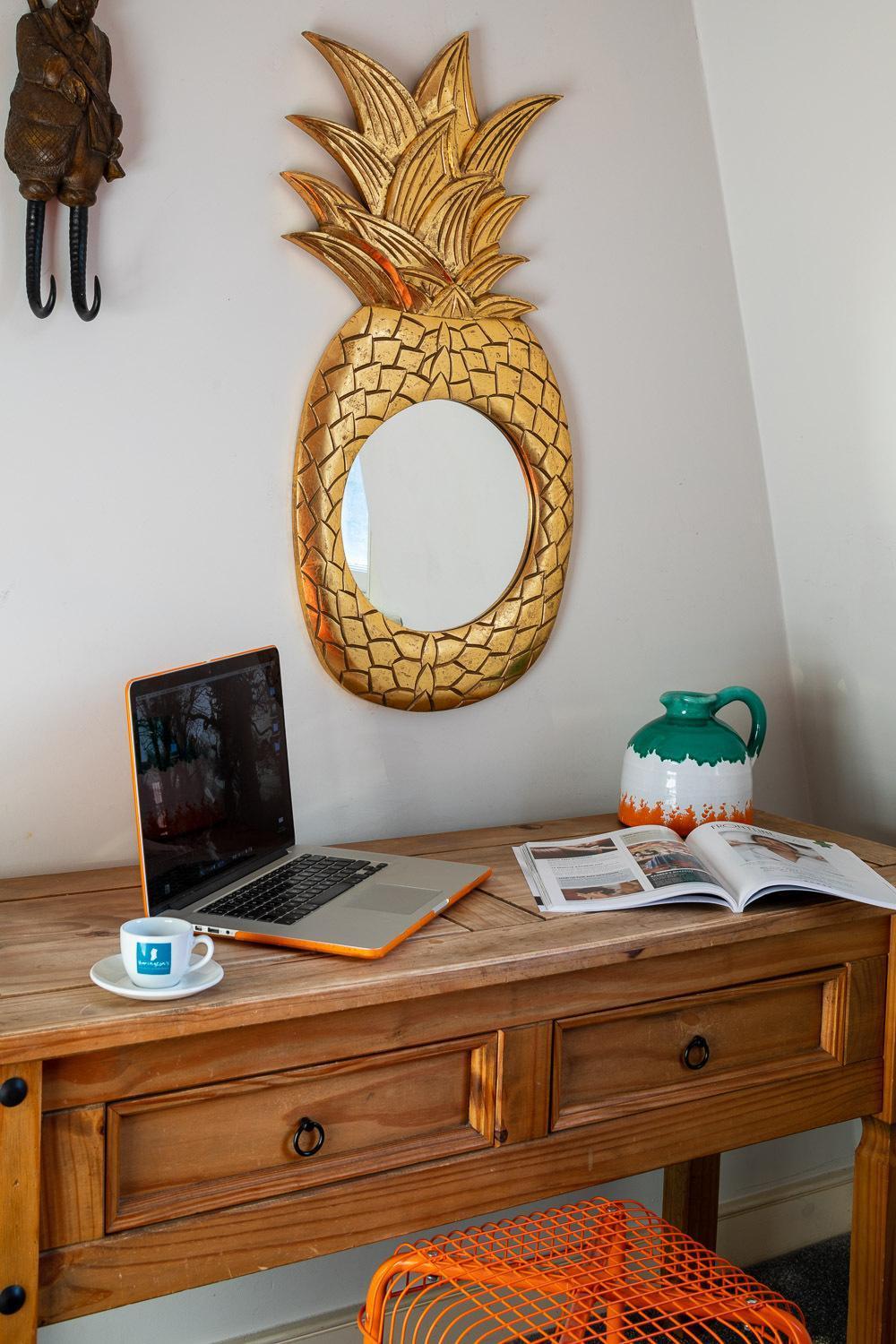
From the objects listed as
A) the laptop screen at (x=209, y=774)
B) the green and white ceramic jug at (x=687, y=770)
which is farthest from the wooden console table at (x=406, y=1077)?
the green and white ceramic jug at (x=687, y=770)

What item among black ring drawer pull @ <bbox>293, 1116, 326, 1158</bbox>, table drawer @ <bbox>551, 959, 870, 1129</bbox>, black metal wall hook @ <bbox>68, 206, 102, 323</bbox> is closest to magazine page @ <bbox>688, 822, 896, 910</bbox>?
table drawer @ <bbox>551, 959, 870, 1129</bbox>

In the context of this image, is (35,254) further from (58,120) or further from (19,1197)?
(19,1197)

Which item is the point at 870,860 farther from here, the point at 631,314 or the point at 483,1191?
the point at 631,314

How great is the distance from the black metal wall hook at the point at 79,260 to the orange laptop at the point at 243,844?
448mm

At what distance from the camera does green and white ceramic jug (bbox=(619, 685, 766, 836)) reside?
156 cm

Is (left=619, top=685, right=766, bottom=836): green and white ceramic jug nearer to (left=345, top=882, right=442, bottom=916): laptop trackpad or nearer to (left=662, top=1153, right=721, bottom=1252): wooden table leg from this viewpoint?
(left=345, top=882, right=442, bottom=916): laptop trackpad

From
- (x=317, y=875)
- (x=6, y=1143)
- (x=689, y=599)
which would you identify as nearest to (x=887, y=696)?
(x=689, y=599)

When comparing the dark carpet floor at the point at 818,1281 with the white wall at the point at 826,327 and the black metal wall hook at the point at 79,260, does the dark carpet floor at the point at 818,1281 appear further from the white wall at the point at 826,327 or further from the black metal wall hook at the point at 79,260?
the black metal wall hook at the point at 79,260

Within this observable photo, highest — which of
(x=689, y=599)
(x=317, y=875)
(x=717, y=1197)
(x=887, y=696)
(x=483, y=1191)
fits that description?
(x=689, y=599)

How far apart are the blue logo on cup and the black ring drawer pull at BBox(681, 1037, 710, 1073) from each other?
65 cm

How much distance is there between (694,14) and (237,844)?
1.50m

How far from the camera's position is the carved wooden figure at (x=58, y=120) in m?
1.25

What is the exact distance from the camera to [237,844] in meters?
1.31

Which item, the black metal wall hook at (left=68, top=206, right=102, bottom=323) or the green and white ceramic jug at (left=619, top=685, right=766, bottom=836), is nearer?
the black metal wall hook at (left=68, top=206, right=102, bottom=323)
